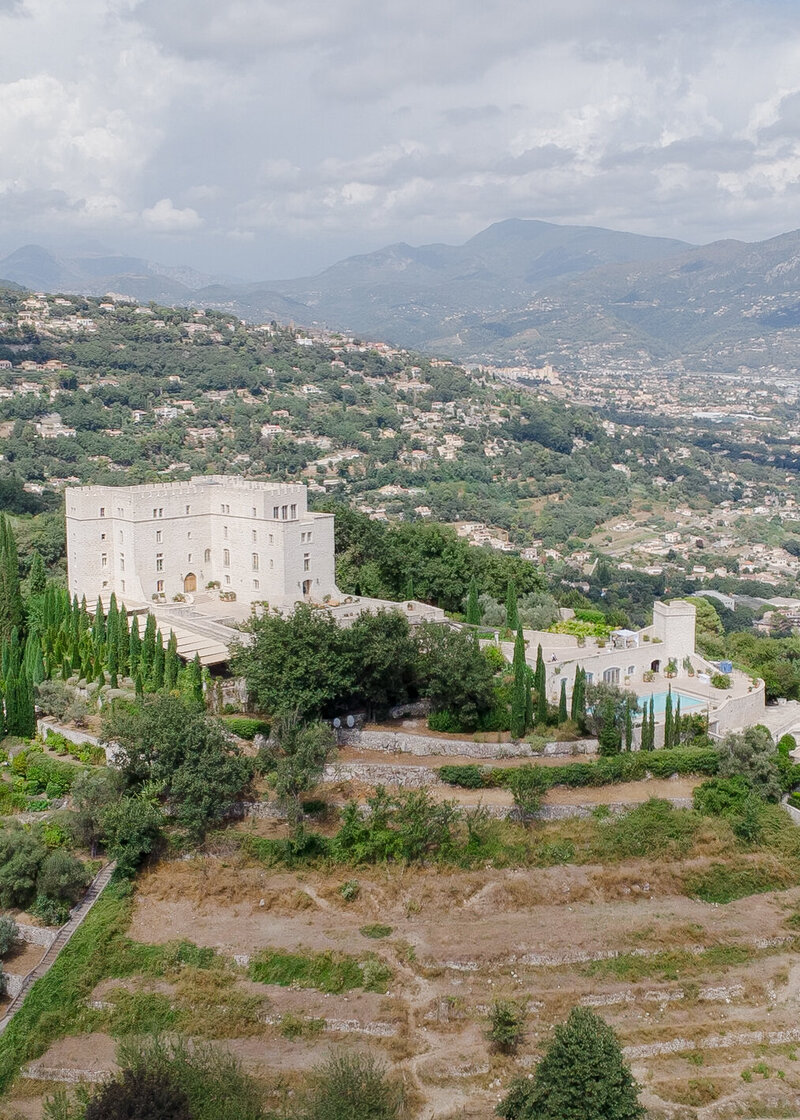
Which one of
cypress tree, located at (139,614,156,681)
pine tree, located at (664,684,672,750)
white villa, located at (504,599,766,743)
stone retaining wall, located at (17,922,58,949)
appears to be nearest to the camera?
stone retaining wall, located at (17,922,58,949)

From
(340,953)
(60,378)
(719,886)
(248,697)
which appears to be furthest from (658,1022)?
(60,378)

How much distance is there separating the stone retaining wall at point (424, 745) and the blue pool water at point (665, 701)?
15.9 ft

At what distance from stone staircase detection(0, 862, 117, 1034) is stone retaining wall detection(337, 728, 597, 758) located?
7.90 m

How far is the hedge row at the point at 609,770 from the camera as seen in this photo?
→ 1176 inches

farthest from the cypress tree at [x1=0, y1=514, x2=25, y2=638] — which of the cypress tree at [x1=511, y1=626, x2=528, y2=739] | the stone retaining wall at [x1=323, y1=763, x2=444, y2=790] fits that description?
the cypress tree at [x1=511, y1=626, x2=528, y2=739]

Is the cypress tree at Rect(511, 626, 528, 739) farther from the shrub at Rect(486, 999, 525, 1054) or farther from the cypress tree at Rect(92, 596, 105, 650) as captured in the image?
the cypress tree at Rect(92, 596, 105, 650)

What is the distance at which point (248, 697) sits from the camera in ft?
107

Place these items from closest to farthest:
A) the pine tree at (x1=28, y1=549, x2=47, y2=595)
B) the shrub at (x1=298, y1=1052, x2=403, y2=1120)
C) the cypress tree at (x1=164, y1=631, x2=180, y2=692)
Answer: the shrub at (x1=298, y1=1052, x2=403, y2=1120), the cypress tree at (x1=164, y1=631, x2=180, y2=692), the pine tree at (x1=28, y1=549, x2=47, y2=595)

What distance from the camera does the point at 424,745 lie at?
3103cm

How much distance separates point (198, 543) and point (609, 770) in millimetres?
18545

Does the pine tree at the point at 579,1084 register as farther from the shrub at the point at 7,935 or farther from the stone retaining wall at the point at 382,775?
the shrub at the point at 7,935

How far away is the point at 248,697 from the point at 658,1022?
14.9 metres

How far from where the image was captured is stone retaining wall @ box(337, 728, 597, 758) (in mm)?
31109

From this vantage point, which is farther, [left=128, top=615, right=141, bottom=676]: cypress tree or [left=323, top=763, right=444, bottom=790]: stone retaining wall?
[left=128, top=615, right=141, bottom=676]: cypress tree
